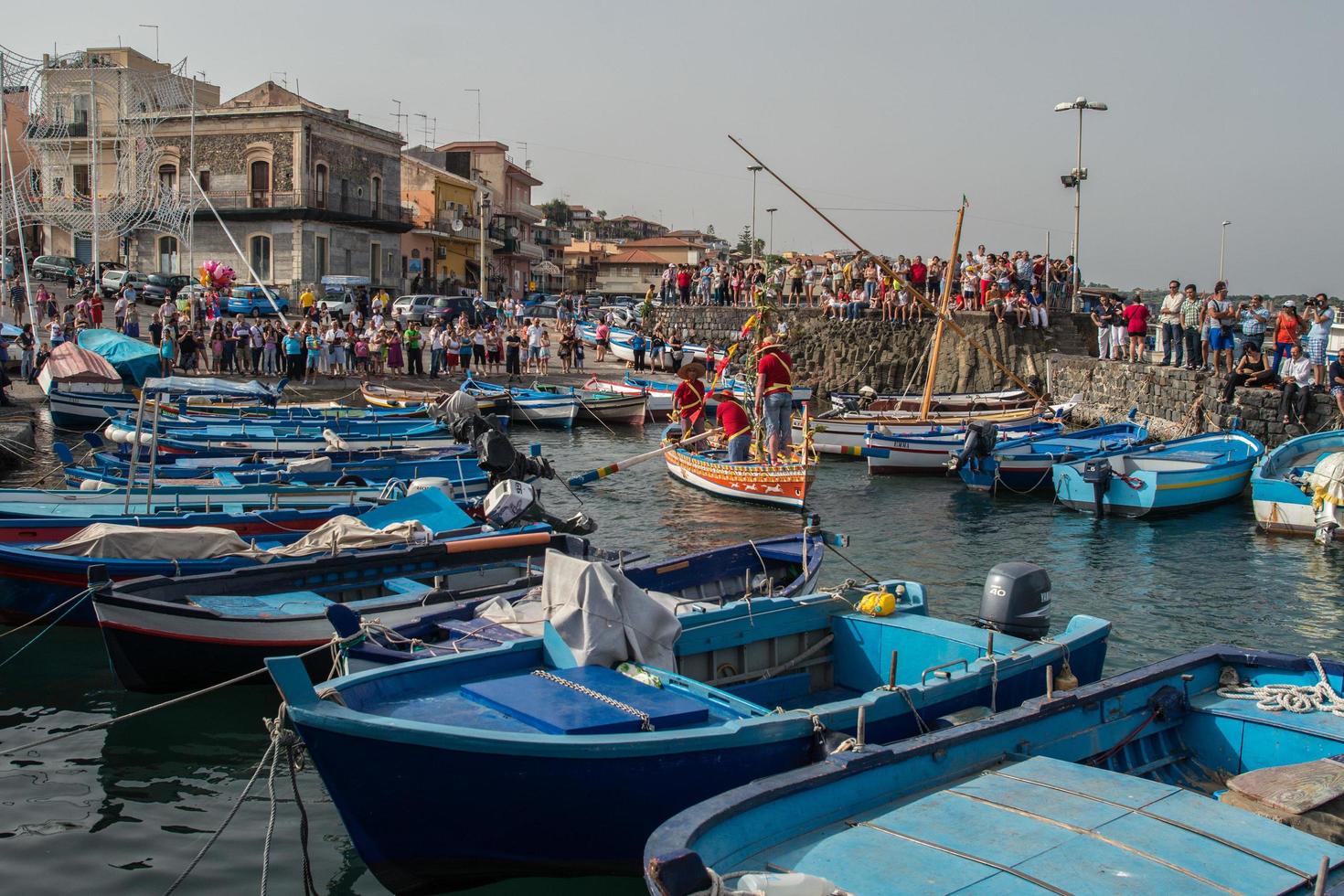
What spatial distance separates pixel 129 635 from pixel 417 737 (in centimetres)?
450

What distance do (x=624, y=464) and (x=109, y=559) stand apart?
836 centimetres

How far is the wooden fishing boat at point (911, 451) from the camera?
76.0 feet

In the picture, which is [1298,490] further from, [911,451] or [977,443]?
[911,451]

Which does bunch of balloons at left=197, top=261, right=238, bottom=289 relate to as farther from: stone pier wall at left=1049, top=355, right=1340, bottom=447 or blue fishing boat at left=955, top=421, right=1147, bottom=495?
blue fishing boat at left=955, top=421, right=1147, bottom=495

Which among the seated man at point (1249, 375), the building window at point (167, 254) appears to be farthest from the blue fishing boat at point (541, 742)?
the building window at point (167, 254)

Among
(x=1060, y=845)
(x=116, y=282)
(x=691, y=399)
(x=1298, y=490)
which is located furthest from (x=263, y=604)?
(x=116, y=282)

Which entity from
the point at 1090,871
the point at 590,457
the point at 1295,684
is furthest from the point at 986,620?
the point at 590,457

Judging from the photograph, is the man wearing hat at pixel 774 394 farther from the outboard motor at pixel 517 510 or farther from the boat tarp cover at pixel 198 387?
the boat tarp cover at pixel 198 387

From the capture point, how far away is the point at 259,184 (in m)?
50.9

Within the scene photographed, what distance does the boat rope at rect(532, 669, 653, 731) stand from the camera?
641 cm

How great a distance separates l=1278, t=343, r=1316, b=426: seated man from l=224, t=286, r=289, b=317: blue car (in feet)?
101

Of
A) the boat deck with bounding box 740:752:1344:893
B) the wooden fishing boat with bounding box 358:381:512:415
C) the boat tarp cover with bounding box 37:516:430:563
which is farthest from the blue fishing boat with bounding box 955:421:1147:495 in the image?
the boat deck with bounding box 740:752:1344:893

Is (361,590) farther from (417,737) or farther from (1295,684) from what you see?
(1295,684)

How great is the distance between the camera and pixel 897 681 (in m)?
8.38
